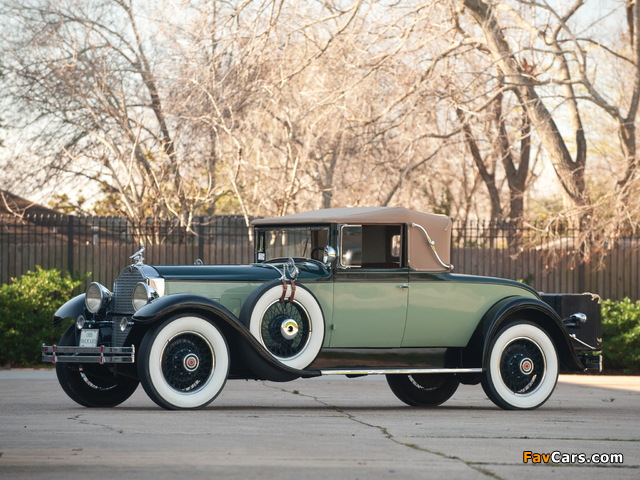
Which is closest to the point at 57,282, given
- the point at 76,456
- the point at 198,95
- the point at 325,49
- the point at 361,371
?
the point at 198,95

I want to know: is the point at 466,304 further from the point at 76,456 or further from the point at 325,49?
the point at 325,49

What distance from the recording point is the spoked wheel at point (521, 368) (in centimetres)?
1082

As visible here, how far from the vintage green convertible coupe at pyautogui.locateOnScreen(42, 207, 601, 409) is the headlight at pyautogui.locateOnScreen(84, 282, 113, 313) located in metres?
0.02

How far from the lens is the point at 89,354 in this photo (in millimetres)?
9852

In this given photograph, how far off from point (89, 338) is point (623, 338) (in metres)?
9.61

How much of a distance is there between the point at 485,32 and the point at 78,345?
12.3 metres

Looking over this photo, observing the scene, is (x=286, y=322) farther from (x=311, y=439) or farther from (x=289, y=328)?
(x=311, y=439)

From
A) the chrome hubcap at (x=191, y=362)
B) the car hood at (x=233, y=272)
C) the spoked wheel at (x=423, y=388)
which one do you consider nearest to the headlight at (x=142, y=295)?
the car hood at (x=233, y=272)

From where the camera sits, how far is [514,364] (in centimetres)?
1096

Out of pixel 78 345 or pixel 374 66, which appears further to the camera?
pixel 374 66

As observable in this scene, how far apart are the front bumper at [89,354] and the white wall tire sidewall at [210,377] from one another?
0.23 m

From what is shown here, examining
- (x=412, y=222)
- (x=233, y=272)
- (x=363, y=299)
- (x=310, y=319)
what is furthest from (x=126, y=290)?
(x=412, y=222)

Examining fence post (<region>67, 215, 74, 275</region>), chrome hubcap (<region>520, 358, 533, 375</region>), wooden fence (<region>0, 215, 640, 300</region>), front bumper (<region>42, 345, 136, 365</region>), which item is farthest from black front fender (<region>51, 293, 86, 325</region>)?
fence post (<region>67, 215, 74, 275</region>)

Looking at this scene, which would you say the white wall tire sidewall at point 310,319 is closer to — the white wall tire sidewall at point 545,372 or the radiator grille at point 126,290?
the radiator grille at point 126,290
